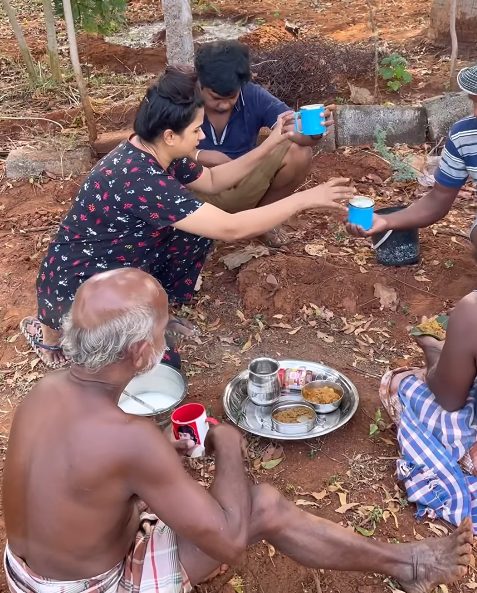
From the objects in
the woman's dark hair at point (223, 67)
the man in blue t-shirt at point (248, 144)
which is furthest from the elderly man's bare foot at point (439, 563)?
the woman's dark hair at point (223, 67)

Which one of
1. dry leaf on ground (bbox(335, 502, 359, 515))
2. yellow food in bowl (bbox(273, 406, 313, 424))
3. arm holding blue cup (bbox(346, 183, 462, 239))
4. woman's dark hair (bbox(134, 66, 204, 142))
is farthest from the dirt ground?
woman's dark hair (bbox(134, 66, 204, 142))

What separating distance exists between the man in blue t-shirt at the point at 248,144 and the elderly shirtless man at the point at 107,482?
255cm

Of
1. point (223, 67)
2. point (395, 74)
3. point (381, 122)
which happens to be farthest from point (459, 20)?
point (223, 67)

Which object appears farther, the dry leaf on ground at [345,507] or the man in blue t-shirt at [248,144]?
the man in blue t-shirt at [248,144]

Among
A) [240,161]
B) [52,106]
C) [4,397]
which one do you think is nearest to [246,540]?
[4,397]

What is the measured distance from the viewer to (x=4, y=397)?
3.78 meters

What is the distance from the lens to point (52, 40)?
23.2 ft

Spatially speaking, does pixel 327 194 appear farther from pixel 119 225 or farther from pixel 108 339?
pixel 108 339

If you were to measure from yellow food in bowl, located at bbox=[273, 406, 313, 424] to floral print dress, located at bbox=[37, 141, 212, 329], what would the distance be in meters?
1.10

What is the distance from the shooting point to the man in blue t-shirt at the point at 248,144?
Result: 14.2ft

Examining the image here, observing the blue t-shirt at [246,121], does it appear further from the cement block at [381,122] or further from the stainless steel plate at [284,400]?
the stainless steel plate at [284,400]

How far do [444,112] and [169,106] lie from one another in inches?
136

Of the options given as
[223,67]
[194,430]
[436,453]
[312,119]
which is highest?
[223,67]

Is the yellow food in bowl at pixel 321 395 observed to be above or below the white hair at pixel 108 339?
below
